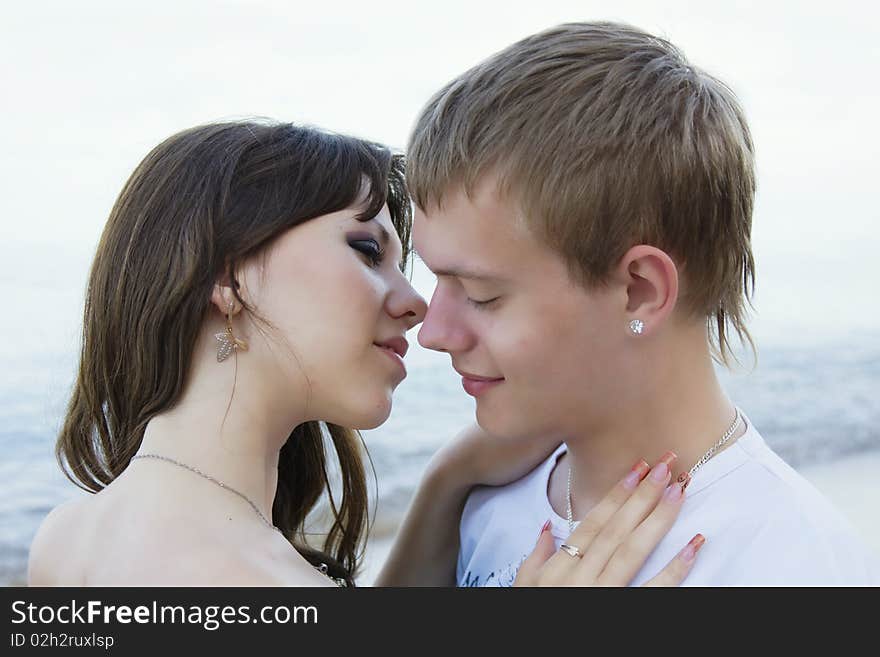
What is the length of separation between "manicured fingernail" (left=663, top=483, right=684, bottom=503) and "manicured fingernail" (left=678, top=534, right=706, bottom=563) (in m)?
0.11

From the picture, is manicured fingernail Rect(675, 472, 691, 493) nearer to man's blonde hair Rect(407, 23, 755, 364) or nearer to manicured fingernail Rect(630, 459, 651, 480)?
manicured fingernail Rect(630, 459, 651, 480)

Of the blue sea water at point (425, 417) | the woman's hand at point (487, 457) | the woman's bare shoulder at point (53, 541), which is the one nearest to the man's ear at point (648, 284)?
the woman's hand at point (487, 457)

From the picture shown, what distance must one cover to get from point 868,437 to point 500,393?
26.7 feet

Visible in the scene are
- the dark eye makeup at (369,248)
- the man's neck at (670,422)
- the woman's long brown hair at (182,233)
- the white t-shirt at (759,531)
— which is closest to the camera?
the white t-shirt at (759,531)

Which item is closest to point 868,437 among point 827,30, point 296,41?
point 827,30

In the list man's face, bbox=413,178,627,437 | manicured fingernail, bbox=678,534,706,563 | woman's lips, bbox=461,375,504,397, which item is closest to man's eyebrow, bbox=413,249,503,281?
man's face, bbox=413,178,627,437

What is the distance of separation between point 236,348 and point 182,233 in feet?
0.97

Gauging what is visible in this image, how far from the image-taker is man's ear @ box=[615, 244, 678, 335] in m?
2.06

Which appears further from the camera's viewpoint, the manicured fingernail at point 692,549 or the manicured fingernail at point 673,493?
the manicured fingernail at point 673,493

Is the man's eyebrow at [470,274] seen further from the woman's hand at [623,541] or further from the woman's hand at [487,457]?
the woman's hand at [487,457]

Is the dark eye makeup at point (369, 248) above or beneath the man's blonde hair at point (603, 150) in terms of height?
beneath

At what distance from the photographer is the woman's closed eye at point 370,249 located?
8.26ft

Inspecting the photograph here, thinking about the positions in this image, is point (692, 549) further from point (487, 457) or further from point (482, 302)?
point (487, 457)
